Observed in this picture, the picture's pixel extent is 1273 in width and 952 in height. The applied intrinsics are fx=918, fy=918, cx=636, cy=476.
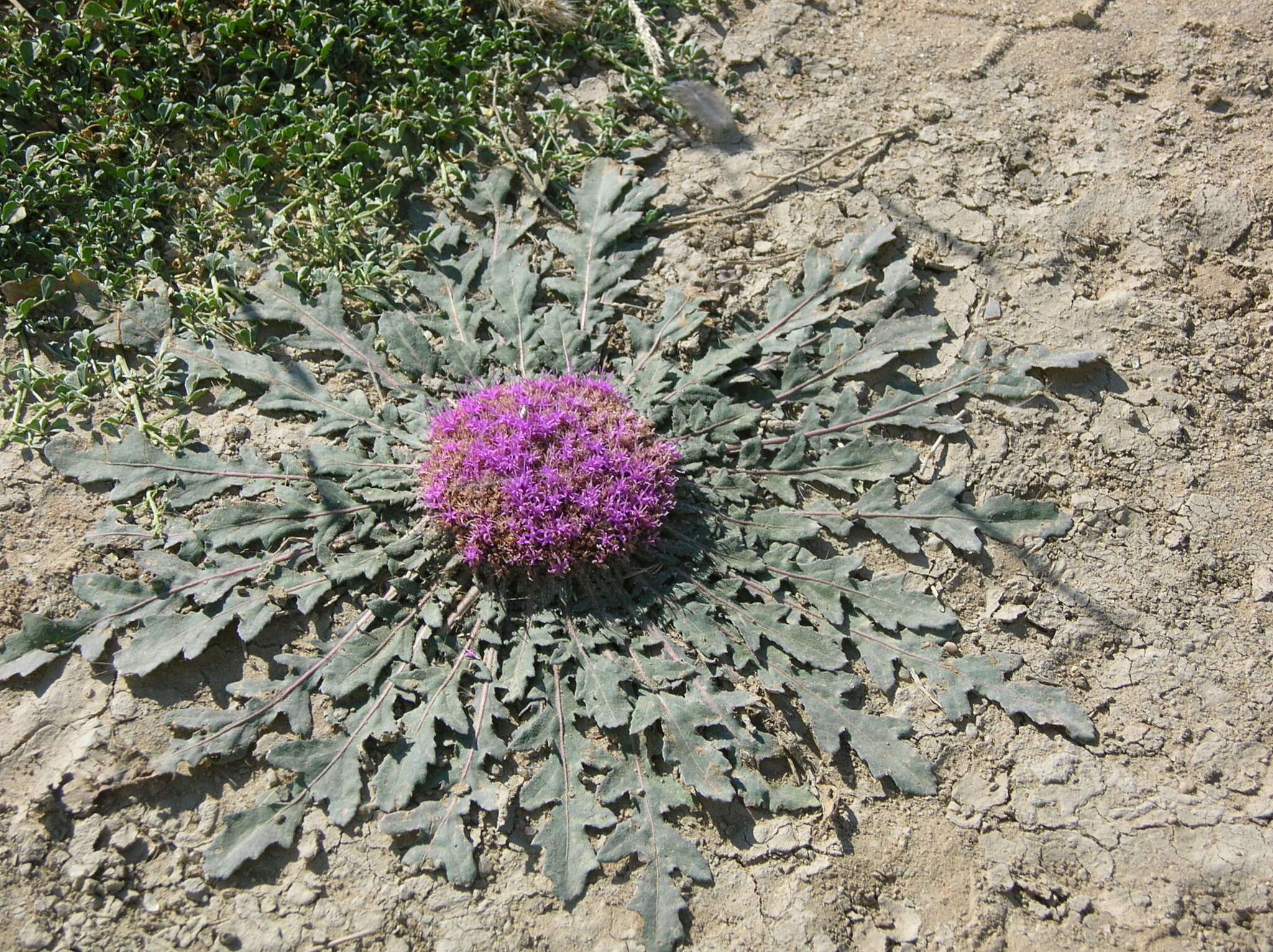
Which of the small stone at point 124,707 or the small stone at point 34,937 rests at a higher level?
the small stone at point 124,707

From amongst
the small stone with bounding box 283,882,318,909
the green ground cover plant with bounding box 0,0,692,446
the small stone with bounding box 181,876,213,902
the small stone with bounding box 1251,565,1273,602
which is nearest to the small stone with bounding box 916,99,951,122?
the green ground cover plant with bounding box 0,0,692,446

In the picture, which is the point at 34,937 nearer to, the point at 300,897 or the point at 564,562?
the point at 300,897

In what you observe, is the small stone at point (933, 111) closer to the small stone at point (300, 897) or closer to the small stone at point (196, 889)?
the small stone at point (300, 897)

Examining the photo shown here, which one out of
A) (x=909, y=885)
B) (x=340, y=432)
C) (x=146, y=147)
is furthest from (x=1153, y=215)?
(x=146, y=147)

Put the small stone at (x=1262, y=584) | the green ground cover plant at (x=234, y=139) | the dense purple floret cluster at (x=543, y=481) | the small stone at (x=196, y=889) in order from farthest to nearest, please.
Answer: the green ground cover plant at (x=234, y=139), the small stone at (x=1262, y=584), the dense purple floret cluster at (x=543, y=481), the small stone at (x=196, y=889)

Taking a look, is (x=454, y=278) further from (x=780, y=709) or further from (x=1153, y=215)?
(x=1153, y=215)

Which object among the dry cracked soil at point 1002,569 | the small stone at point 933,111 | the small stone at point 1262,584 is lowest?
the small stone at point 1262,584

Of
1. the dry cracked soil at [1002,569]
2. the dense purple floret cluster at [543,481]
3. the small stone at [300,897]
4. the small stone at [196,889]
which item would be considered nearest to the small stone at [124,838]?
the dry cracked soil at [1002,569]
